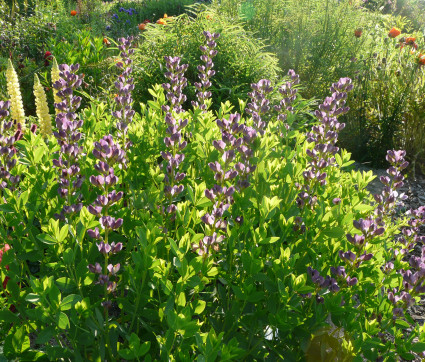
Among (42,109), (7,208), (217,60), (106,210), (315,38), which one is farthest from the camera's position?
(315,38)

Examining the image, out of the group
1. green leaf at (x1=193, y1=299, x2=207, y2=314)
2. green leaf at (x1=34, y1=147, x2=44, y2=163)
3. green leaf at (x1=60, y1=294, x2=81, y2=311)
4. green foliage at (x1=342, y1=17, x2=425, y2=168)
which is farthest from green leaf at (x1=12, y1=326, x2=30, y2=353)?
green foliage at (x1=342, y1=17, x2=425, y2=168)

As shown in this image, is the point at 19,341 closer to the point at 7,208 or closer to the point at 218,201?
the point at 7,208

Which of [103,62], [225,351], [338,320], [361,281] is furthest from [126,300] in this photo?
[103,62]

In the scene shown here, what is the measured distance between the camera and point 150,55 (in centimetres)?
506

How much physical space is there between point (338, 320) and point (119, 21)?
11.3 meters

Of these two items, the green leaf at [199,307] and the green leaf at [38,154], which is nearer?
the green leaf at [199,307]

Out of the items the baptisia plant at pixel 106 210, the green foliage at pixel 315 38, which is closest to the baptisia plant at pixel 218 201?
the baptisia plant at pixel 106 210

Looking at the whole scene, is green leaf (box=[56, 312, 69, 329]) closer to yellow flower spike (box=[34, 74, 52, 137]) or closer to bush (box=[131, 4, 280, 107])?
yellow flower spike (box=[34, 74, 52, 137])

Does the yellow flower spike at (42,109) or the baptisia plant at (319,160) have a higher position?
the baptisia plant at (319,160)

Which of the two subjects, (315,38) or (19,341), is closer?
(19,341)

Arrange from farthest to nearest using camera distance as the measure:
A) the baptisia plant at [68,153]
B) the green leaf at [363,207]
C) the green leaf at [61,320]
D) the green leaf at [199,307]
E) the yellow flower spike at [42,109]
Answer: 1. the yellow flower spike at [42,109]
2. the green leaf at [363,207]
3. the baptisia plant at [68,153]
4. the green leaf at [199,307]
5. the green leaf at [61,320]

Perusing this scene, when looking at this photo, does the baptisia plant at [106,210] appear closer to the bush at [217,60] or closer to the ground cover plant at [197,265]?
the ground cover plant at [197,265]

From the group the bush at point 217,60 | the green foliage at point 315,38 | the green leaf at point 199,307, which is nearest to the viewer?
the green leaf at point 199,307

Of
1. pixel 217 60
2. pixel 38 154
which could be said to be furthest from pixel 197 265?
pixel 217 60
